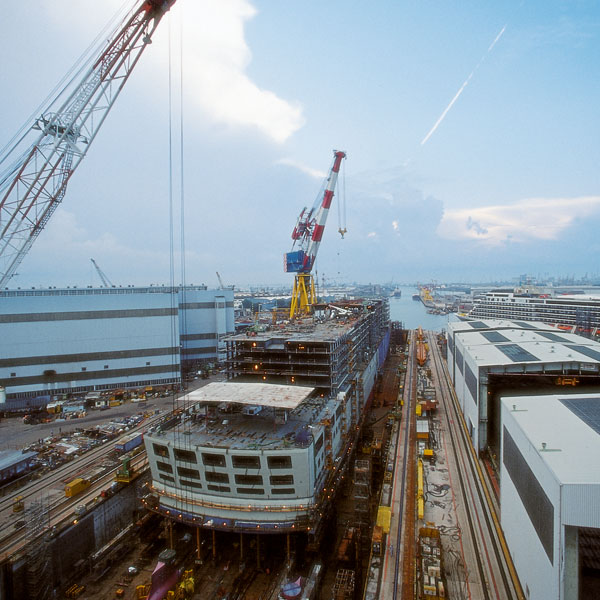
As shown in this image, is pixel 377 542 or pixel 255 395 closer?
pixel 377 542

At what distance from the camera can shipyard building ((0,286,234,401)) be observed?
161ft

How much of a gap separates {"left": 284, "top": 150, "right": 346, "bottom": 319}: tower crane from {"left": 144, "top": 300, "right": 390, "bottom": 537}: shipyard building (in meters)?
24.0

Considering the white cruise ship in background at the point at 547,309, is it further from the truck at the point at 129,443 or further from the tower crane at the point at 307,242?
the truck at the point at 129,443

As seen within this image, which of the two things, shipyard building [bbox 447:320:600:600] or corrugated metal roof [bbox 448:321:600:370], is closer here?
shipyard building [bbox 447:320:600:600]

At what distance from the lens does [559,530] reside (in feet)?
45.9

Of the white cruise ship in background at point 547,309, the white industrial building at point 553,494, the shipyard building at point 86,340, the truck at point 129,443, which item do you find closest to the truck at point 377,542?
the white industrial building at point 553,494

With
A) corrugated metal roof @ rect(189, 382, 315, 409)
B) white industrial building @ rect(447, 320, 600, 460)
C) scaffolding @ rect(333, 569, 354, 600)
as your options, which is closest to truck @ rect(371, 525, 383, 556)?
scaffolding @ rect(333, 569, 354, 600)

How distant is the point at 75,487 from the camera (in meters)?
27.8

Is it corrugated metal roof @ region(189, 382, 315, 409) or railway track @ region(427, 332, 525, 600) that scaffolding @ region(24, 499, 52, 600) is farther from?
railway track @ region(427, 332, 525, 600)

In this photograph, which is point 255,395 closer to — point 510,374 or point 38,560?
point 38,560

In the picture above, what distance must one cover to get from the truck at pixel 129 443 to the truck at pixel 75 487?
583 centimetres

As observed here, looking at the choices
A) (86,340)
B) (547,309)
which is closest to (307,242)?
(86,340)

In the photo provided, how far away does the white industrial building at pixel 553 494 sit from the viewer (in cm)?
1376

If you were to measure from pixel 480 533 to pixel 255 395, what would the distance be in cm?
1606
